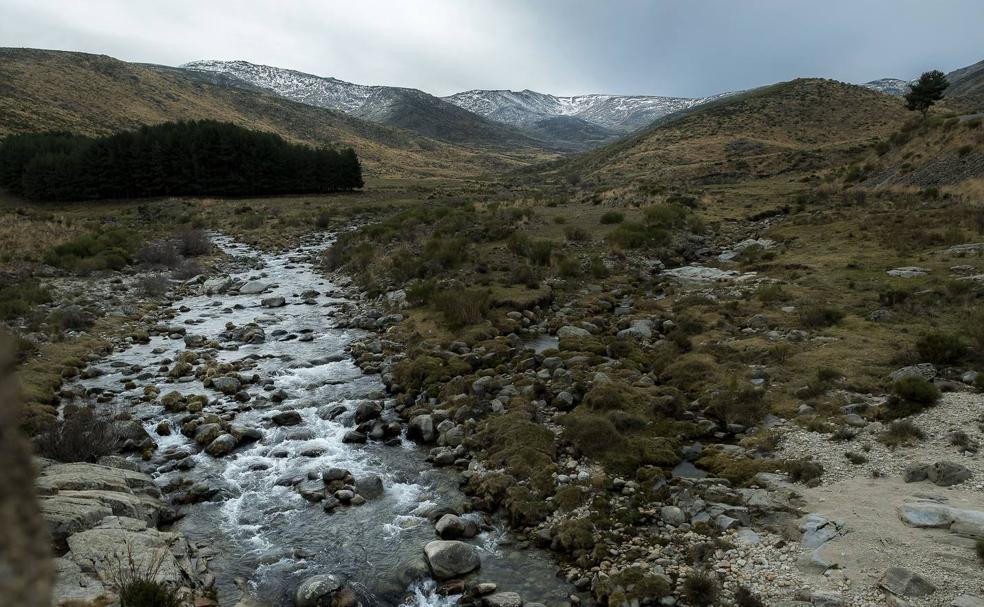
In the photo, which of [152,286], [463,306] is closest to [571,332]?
[463,306]

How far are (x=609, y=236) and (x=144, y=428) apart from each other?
24.2m

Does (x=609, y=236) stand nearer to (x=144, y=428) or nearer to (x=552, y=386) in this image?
(x=552, y=386)

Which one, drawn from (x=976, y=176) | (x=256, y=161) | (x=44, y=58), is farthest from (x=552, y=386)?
(x=44, y=58)

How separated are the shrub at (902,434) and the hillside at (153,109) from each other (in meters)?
106

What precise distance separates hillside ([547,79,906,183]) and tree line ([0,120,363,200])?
43.5 metres

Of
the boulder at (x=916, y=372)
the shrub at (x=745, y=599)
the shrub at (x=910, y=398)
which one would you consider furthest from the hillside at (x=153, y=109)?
the shrub at (x=910, y=398)

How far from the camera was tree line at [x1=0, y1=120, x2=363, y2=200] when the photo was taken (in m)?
57.1

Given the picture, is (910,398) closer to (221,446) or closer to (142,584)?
(142,584)

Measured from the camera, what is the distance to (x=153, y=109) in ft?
433

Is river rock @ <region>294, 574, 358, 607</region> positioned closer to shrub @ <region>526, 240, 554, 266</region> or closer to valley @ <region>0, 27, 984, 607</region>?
valley @ <region>0, 27, 984, 607</region>

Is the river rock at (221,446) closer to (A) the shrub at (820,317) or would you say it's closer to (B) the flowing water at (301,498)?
(B) the flowing water at (301,498)

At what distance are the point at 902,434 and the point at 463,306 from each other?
1370cm

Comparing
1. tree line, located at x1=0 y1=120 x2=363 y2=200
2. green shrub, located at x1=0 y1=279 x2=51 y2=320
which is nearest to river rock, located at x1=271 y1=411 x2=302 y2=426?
green shrub, located at x1=0 y1=279 x2=51 y2=320

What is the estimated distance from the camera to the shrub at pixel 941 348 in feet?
41.1
